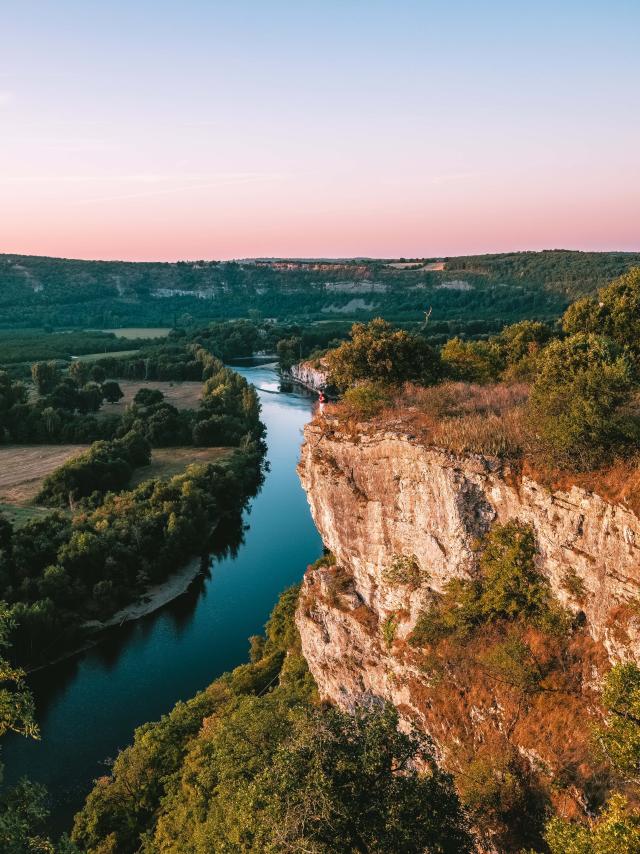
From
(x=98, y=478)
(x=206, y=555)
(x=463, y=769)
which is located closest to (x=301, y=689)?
(x=463, y=769)

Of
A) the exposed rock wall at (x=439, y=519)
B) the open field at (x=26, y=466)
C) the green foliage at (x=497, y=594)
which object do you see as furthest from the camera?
the open field at (x=26, y=466)

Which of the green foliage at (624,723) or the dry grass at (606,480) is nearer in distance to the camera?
the green foliage at (624,723)

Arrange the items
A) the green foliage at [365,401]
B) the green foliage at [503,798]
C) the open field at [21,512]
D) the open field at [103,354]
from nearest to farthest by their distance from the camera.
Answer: the green foliage at [503,798]
the green foliage at [365,401]
the open field at [21,512]
the open field at [103,354]

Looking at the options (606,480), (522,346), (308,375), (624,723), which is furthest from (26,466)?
(624,723)

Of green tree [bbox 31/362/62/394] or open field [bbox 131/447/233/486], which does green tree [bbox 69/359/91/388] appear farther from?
open field [bbox 131/447/233/486]

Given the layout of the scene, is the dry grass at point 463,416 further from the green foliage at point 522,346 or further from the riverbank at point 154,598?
the riverbank at point 154,598

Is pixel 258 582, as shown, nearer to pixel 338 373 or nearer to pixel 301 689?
pixel 301 689

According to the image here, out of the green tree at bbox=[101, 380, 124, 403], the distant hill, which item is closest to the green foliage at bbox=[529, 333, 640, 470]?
the green tree at bbox=[101, 380, 124, 403]

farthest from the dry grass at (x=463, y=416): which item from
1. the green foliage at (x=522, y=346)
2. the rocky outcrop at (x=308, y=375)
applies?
the rocky outcrop at (x=308, y=375)
